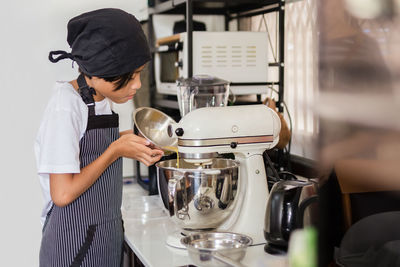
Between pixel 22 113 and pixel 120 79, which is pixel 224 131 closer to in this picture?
pixel 120 79

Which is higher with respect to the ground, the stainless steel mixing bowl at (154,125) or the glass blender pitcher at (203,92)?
the glass blender pitcher at (203,92)

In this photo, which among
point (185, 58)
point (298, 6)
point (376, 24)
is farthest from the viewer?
point (298, 6)

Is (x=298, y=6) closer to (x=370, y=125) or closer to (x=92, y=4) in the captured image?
(x=92, y=4)

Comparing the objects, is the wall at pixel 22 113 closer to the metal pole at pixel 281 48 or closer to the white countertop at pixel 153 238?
the white countertop at pixel 153 238

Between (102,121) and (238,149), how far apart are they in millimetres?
401

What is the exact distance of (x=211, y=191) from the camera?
1.38 meters

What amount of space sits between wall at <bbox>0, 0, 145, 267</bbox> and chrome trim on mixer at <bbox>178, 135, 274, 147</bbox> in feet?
4.74

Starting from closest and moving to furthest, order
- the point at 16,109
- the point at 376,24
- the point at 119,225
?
the point at 376,24
the point at 119,225
the point at 16,109

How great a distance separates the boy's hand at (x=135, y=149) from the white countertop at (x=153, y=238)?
0.66 feet

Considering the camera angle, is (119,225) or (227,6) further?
(227,6)

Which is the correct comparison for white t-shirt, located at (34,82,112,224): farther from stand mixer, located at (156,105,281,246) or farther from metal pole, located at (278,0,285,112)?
metal pole, located at (278,0,285,112)

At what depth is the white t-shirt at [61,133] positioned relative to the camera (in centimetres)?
129

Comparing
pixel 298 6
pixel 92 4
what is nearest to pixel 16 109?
pixel 92 4

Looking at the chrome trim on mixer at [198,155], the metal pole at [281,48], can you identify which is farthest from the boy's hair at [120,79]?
the metal pole at [281,48]
